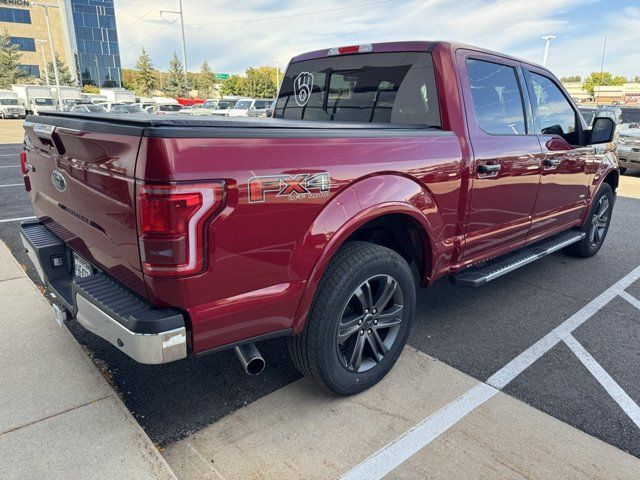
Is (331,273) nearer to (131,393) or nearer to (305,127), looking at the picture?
(305,127)

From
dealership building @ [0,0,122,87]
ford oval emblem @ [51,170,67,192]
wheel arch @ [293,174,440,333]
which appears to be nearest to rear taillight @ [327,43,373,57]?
wheel arch @ [293,174,440,333]

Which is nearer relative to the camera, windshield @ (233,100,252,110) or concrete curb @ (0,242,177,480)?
concrete curb @ (0,242,177,480)

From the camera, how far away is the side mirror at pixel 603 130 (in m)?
4.33

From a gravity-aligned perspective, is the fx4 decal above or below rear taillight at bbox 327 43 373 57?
below

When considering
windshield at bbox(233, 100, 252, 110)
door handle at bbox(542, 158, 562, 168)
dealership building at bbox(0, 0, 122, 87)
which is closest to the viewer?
door handle at bbox(542, 158, 562, 168)

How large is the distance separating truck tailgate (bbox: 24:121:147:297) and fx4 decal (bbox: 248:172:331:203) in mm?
473

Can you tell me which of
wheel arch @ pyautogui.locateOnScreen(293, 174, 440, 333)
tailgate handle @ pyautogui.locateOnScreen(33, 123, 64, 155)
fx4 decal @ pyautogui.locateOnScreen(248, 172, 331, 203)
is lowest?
wheel arch @ pyautogui.locateOnScreen(293, 174, 440, 333)

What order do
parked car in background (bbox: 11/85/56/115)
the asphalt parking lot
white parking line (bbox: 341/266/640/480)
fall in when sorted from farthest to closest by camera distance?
parked car in background (bbox: 11/85/56/115), the asphalt parking lot, white parking line (bbox: 341/266/640/480)

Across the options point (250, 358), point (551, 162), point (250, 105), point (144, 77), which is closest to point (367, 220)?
point (250, 358)

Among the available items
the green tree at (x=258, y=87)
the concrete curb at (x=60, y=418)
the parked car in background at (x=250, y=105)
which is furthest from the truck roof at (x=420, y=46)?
the green tree at (x=258, y=87)

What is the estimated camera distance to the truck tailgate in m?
1.87

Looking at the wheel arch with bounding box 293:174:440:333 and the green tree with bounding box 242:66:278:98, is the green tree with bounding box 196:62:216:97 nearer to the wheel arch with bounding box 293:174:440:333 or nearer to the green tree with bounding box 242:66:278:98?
the green tree with bounding box 242:66:278:98

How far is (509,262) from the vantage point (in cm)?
368

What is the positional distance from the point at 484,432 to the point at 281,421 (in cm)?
106
